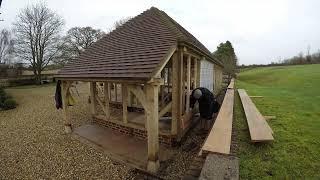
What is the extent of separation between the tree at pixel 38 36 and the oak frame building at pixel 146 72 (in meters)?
28.0

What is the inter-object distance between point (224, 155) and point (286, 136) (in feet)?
12.6

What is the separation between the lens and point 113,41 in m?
10.1

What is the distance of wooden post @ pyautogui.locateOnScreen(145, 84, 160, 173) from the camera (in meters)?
6.10

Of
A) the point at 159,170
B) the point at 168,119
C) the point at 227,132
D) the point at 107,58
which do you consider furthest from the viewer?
the point at 168,119

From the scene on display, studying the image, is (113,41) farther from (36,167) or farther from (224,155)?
(224,155)

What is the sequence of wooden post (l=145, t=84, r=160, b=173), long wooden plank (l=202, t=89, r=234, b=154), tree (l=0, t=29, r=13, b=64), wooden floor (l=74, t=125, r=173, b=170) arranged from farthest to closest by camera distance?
tree (l=0, t=29, r=13, b=64) < wooden floor (l=74, t=125, r=173, b=170) < wooden post (l=145, t=84, r=160, b=173) < long wooden plank (l=202, t=89, r=234, b=154)

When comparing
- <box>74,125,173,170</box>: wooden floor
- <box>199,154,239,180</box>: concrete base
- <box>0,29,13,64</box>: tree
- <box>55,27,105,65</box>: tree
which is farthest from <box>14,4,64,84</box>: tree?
<box>199,154,239,180</box>: concrete base

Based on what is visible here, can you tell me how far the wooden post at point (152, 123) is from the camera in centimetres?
610

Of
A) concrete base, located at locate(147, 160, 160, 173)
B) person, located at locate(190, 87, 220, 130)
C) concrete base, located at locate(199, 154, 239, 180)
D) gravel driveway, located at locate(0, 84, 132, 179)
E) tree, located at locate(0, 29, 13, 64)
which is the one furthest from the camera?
tree, located at locate(0, 29, 13, 64)

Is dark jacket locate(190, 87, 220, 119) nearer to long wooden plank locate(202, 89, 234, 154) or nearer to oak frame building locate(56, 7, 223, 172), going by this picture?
long wooden plank locate(202, 89, 234, 154)

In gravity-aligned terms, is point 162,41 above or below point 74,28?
below

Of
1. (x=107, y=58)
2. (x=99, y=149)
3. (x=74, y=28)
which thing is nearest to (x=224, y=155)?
(x=99, y=149)

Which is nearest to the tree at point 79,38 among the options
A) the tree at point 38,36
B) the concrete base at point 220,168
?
the tree at point 38,36

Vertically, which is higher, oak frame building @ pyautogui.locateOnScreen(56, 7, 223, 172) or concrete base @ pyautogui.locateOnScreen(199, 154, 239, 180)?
oak frame building @ pyautogui.locateOnScreen(56, 7, 223, 172)
